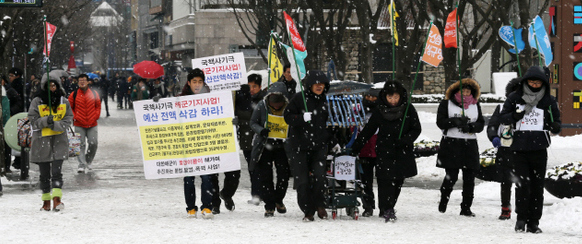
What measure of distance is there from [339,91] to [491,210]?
7.71 ft

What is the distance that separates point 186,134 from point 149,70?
1712 cm

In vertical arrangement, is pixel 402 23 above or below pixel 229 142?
above

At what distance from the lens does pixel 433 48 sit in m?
11.3

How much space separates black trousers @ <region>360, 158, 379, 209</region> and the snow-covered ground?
0.26m

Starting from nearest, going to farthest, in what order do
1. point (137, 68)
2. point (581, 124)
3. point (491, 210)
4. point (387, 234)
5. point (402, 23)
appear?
1. point (387, 234)
2. point (491, 210)
3. point (581, 124)
4. point (402, 23)
5. point (137, 68)

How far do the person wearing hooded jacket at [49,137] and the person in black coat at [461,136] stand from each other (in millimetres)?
4428

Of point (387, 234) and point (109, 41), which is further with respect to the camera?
point (109, 41)

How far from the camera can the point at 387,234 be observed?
9172 mm

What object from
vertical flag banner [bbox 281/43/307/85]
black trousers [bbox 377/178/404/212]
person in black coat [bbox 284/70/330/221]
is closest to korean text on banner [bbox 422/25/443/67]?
vertical flag banner [bbox 281/43/307/85]

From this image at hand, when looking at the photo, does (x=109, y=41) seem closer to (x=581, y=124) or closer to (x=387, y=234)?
(x=581, y=124)

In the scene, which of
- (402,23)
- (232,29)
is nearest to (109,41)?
(232,29)

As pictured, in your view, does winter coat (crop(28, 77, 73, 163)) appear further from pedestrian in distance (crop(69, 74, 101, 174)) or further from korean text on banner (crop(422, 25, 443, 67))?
pedestrian in distance (crop(69, 74, 101, 174))

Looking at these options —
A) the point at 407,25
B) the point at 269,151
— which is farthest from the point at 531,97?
the point at 407,25

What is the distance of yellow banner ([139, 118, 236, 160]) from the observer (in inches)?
420
